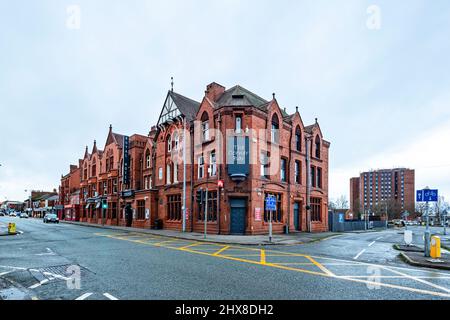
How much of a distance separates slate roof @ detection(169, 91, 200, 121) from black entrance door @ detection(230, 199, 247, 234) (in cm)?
1060

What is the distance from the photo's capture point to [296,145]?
3069 centimetres

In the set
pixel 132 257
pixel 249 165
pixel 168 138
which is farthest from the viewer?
pixel 168 138

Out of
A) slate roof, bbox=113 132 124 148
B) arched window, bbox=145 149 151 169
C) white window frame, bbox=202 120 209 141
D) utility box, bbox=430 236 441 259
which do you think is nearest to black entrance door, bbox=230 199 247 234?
white window frame, bbox=202 120 209 141

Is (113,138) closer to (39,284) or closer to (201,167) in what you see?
(201,167)

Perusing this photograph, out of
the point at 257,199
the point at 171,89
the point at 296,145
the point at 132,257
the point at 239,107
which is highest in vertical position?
the point at 171,89

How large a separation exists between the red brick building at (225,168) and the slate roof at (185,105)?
6.2 inches

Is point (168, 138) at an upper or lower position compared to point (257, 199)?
upper

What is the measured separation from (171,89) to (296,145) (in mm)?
15531

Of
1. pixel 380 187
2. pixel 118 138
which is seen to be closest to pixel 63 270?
pixel 118 138

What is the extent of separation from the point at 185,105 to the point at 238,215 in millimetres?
15165

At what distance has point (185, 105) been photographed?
33.4 metres
